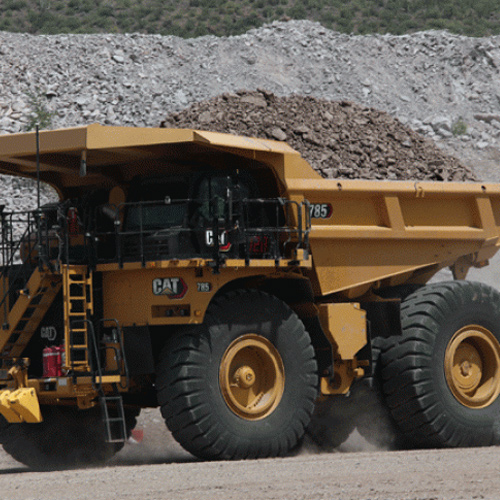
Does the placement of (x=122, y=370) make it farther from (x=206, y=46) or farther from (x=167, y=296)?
(x=206, y=46)

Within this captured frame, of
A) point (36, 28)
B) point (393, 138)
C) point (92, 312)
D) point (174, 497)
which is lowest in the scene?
point (174, 497)

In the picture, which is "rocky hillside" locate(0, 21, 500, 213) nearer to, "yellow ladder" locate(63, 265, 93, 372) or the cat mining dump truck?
the cat mining dump truck

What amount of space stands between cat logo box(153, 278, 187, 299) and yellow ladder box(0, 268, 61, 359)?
970mm

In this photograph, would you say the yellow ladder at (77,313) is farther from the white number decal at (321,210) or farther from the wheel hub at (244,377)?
the white number decal at (321,210)

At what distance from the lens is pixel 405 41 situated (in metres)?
39.2

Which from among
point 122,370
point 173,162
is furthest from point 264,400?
point 173,162

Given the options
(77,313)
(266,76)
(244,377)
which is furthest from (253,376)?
(266,76)

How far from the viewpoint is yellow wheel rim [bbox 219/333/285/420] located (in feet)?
31.3

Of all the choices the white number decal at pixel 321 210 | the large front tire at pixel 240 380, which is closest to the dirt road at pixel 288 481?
the large front tire at pixel 240 380

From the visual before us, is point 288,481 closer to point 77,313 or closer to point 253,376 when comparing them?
point 253,376

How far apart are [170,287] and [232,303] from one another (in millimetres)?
640

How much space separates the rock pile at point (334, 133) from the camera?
1427 centimetres

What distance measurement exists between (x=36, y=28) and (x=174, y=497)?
49.1m

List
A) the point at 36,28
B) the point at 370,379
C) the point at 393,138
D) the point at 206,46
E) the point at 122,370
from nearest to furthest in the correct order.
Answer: the point at 122,370, the point at 370,379, the point at 393,138, the point at 206,46, the point at 36,28
